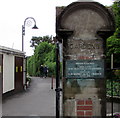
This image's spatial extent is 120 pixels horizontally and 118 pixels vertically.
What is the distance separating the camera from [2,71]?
1345 cm

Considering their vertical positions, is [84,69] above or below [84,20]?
below

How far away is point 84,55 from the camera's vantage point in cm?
A: 508

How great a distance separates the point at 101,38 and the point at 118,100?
5.16 m

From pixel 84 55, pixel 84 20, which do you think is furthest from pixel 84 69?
pixel 84 20

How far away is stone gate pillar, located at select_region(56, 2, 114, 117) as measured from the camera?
16.5 ft

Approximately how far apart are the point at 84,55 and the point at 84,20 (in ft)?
2.48

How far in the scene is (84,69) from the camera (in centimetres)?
504

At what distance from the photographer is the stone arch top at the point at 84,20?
5.01 meters

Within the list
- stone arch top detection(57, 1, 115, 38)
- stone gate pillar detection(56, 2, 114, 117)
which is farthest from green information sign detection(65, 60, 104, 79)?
stone arch top detection(57, 1, 115, 38)

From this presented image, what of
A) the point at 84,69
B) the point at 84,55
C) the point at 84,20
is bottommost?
the point at 84,69

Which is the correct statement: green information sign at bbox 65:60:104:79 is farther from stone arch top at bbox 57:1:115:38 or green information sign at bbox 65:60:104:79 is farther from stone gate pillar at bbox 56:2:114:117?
stone arch top at bbox 57:1:115:38

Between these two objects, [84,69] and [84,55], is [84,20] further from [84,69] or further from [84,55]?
[84,69]

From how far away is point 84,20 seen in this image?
505 centimetres

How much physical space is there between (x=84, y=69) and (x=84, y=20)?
106 cm
